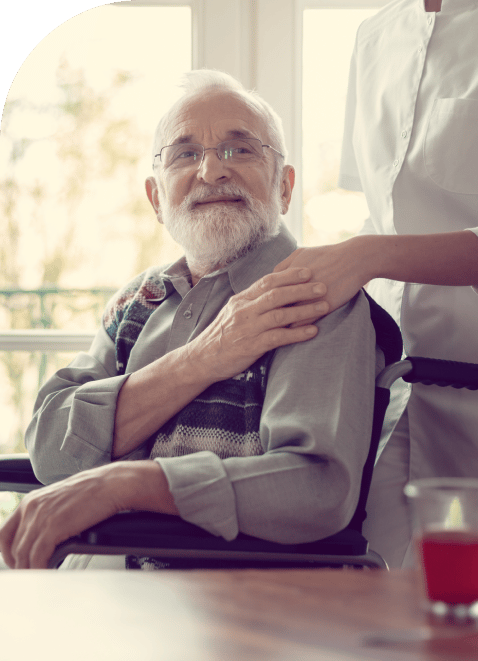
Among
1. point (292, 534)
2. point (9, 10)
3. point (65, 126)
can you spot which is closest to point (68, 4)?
point (9, 10)

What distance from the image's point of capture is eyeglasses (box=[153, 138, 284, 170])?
1562 mm

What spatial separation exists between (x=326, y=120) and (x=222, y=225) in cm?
103

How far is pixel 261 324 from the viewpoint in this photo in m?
1.22

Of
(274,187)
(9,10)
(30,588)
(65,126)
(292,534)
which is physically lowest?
(292,534)

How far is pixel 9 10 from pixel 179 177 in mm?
1176

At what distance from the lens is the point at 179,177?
62.4 inches

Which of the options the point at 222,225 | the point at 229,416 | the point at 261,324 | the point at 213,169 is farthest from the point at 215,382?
the point at 213,169

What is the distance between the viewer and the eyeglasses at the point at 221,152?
156 centimetres

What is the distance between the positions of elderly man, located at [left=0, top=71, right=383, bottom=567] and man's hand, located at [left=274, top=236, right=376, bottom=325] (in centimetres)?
2

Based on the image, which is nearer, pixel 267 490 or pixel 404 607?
pixel 404 607

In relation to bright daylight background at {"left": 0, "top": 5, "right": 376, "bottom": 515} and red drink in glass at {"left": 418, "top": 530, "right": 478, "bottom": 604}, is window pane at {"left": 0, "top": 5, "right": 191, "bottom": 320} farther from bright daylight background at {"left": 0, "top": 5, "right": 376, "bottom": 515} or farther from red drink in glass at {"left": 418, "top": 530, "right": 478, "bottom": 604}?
red drink in glass at {"left": 418, "top": 530, "right": 478, "bottom": 604}

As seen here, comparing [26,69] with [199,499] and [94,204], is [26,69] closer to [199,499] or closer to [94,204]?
[94,204]

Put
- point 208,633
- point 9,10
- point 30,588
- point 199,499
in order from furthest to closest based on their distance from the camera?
point 9,10 < point 199,499 < point 30,588 < point 208,633

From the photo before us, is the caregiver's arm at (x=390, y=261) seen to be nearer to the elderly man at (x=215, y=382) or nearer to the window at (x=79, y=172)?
the elderly man at (x=215, y=382)
